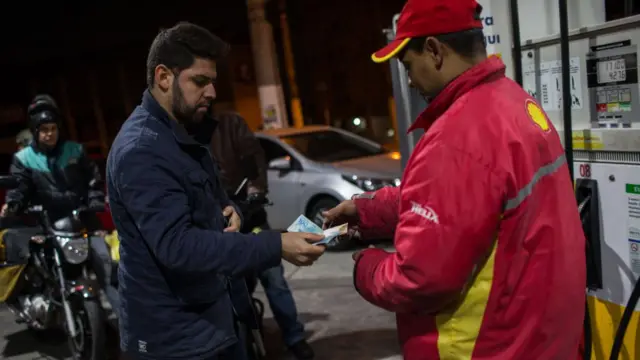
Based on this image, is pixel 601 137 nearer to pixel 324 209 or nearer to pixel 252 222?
pixel 252 222

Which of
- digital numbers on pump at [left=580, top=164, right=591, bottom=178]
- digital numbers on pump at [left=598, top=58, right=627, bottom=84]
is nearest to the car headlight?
digital numbers on pump at [left=580, top=164, right=591, bottom=178]

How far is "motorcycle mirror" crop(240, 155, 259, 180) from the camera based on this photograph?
474 centimetres

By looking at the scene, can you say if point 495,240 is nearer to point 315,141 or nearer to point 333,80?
point 315,141

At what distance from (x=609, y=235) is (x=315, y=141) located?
6154mm

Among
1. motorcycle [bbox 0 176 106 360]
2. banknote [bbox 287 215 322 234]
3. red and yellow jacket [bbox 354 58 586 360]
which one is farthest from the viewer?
motorcycle [bbox 0 176 106 360]

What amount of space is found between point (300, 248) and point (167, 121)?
65 cm

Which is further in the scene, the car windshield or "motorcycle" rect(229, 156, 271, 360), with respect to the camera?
the car windshield

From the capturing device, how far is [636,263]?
248 centimetres

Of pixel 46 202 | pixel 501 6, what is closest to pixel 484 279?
pixel 501 6

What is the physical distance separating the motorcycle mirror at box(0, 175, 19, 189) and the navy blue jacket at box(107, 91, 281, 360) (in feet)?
9.09

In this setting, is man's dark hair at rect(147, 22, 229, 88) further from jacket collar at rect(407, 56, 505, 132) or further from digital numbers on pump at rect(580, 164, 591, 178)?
digital numbers on pump at rect(580, 164, 591, 178)

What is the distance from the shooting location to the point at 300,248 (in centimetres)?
209

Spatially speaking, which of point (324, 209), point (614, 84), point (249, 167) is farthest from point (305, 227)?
point (324, 209)

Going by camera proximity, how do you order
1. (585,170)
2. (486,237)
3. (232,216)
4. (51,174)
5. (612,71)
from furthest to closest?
(51,174) < (232,216) < (585,170) < (612,71) < (486,237)
